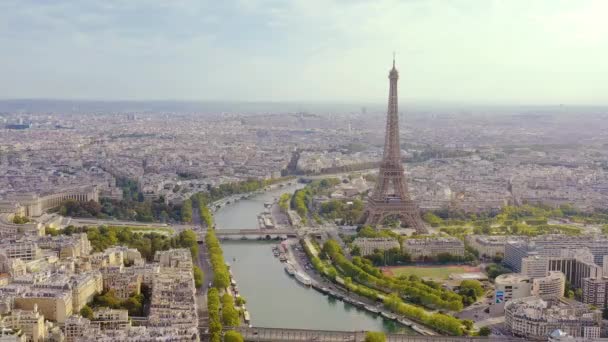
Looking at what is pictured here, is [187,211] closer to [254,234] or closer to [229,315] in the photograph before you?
[254,234]

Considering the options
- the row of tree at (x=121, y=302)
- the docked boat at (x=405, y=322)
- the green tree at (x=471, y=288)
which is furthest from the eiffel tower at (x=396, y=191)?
the row of tree at (x=121, y=302)

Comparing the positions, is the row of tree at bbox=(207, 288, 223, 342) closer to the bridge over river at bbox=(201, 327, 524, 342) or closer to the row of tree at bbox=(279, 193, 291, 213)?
the bridge over river at bbox=(201, 327, 524, 342)

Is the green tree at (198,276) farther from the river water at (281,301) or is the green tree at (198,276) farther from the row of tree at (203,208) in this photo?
the row of tree at (203,208)

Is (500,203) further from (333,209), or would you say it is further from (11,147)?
(11,147)

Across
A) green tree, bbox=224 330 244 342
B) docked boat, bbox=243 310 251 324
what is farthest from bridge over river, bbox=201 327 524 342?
docked boat, bbox=243 310 251 324

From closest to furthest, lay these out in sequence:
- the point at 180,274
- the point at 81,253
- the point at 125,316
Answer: the point at 125,316, the point at 180,274, the point at 81,253

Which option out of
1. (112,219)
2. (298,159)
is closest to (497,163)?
(298,159)
